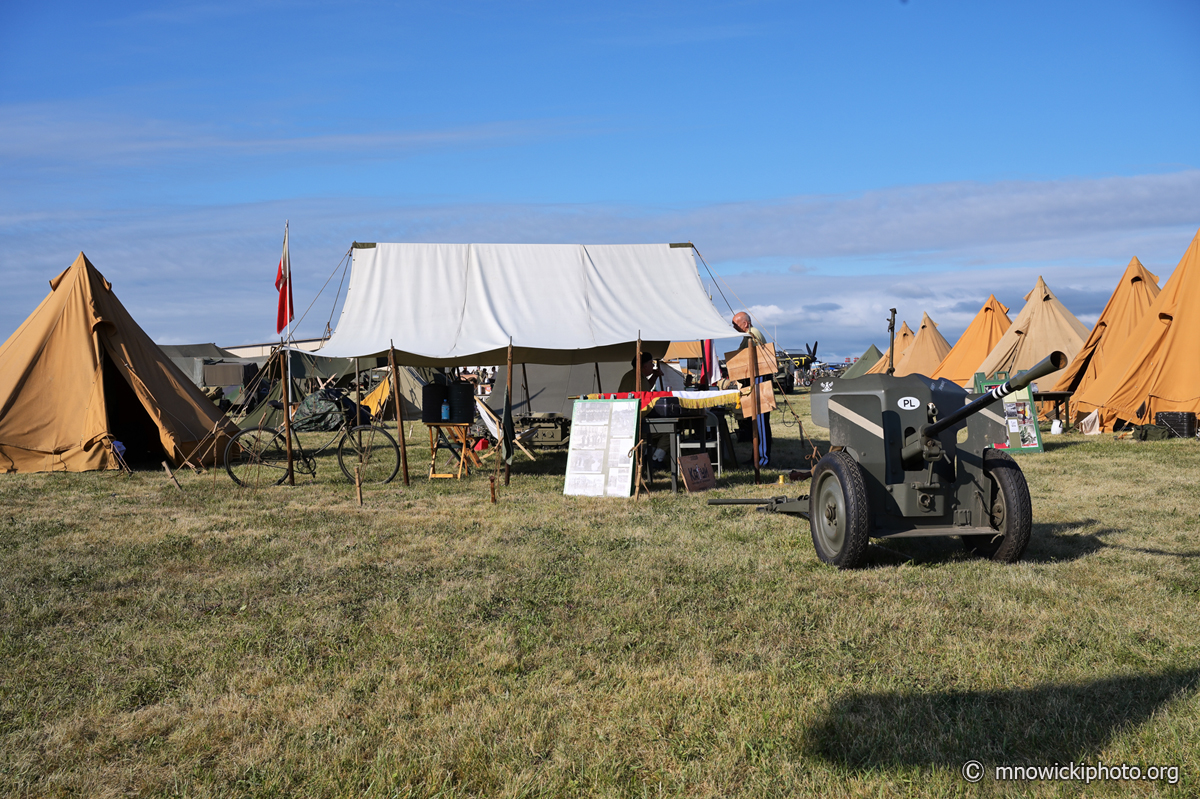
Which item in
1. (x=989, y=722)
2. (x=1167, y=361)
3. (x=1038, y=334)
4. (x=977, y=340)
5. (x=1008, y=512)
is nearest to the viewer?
(x=989, y=722)

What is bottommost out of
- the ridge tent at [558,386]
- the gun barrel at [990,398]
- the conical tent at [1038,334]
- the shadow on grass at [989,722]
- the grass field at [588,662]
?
the shadow on grass at [989,722]

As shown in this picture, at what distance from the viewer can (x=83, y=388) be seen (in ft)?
42.4

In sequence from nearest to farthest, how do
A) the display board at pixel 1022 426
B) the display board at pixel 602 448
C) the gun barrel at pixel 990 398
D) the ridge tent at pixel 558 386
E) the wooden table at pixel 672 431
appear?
the gun barrel at pixel 990 398
the display board at pixel 602 448
the wooden table at pixel 672 431
the display board at pixel 1022 426
the ridge tent at pixel 558 386

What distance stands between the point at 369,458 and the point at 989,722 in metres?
11.5

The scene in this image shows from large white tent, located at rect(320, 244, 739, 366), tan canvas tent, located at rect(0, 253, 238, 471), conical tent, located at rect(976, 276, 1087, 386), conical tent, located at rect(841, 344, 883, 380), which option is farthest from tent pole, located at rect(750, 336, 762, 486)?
conical tent, located at rect(841, 344, 883, 380)

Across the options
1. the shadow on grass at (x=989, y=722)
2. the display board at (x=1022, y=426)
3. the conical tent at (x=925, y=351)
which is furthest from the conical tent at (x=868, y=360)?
the shadow on grass at (x=989, y=722)

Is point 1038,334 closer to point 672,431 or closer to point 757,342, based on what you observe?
point 757,342

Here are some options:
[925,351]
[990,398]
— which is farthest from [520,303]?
[925,351]

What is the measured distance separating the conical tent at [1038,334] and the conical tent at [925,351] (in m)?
8.26

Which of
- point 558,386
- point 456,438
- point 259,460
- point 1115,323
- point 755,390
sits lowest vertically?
point 259,460

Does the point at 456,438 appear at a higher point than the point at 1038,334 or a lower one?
lower

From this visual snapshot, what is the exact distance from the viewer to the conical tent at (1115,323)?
18594 mm

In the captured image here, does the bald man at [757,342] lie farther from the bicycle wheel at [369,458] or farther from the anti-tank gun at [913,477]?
the bicycle wheel at [369,458]

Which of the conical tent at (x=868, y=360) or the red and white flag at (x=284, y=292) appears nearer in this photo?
the red and white flag at (x=284, y=292)
